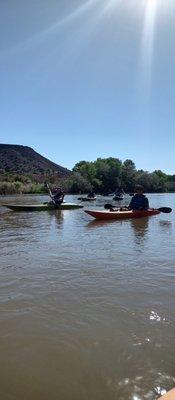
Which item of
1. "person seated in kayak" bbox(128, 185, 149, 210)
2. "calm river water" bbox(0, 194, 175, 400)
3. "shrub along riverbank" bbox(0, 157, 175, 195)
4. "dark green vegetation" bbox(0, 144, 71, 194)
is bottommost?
"calm river water" bbox(0, 194, 175, 400)

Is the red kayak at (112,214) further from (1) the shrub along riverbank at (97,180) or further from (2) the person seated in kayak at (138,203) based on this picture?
(1) the shrub along riverbank at (97,180)

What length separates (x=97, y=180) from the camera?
96.4m

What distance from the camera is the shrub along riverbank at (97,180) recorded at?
81.1 metres

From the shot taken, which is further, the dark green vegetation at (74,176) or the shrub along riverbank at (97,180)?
the dark green vegetation at (74,176)

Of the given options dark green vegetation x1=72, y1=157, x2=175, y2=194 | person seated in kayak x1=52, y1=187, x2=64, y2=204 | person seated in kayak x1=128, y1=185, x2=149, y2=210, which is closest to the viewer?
person seated in kayak x1=128, y1=185, x2=149, y2=210

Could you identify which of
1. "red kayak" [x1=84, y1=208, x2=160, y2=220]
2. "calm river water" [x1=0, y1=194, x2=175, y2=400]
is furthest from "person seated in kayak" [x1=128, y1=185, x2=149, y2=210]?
"calm river water" [x1=0, y1=194, x2=175, y2=400]

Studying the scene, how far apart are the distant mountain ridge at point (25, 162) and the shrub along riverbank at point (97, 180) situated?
53.2ft

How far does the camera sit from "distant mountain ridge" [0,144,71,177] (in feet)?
403

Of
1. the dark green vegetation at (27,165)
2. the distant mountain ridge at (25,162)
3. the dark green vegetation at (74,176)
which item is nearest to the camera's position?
the dark green vegetation at (74,176)

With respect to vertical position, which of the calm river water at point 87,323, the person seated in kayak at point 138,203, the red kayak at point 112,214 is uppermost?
the person seated in kayak at point 138,203

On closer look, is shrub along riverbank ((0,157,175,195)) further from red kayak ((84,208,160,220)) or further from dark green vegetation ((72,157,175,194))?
red kayak ((84,208,160,220))

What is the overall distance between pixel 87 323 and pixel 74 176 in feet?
284

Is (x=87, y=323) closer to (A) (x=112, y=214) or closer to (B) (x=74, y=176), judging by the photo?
(A) (x=112, y=214)

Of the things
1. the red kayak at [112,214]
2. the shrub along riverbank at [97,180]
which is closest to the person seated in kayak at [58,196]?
the red kayak at [112,214]
